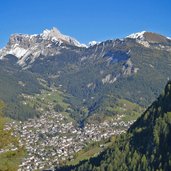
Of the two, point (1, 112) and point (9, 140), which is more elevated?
point (1, 112)

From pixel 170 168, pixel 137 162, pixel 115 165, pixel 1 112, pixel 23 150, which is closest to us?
pixel 23 150

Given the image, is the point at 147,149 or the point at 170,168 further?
the point at 147,149

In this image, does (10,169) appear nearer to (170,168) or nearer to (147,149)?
(170,168)

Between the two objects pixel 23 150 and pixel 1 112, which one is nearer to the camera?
pixel 23 150

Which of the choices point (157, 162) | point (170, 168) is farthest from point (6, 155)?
point (157, 162)

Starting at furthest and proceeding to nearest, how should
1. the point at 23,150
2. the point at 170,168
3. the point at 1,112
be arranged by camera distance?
the point at 170,168
the point at 1,112
the point at 23,150

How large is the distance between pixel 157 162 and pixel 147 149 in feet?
56.5

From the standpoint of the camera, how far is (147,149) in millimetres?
188250

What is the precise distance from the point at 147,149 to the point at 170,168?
30922 mm

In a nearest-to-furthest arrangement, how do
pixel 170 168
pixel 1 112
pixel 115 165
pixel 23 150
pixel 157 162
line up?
pixel 23 150 → pixel 1 112 → pixel 170 168 → pixel 157 162 → pixel 115 165

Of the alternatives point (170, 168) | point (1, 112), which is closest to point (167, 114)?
point (170, 168)

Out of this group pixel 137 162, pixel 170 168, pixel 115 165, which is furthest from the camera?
pixel 115 165

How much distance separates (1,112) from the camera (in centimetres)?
4556

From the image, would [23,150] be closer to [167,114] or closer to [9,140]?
[9,140]
